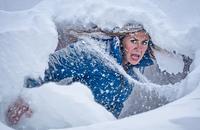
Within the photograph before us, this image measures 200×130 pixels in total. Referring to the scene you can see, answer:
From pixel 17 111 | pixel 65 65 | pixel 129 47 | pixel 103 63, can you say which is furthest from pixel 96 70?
pixel 17 111

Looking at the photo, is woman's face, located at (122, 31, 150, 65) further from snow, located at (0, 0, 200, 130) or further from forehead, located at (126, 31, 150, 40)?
snow, located at (0, 0, 200, 130)

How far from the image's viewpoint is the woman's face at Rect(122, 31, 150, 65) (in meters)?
2.99

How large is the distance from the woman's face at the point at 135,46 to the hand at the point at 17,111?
116cm

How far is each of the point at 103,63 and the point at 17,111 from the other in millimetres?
937

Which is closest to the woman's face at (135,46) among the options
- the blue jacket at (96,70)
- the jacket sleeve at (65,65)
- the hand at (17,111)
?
the blue jacket at (96,70)

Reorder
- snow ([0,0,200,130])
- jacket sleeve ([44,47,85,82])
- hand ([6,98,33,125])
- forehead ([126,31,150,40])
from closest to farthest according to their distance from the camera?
snow ([0,0,200,130]) < hand ([6,98,33,125]) < jacket sleeve ([44,47,85,82]) < forehead ([126,31,150,40])

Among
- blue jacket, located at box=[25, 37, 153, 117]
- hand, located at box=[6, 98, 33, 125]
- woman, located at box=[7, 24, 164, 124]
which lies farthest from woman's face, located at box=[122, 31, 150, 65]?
hand, located at box=[6, 98, 33, 125]

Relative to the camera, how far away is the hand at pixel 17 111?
2.17 metres

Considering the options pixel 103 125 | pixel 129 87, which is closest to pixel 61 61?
pixel 129 87

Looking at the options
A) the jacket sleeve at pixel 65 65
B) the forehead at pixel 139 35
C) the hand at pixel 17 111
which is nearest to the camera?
the hand at pixel 17 111

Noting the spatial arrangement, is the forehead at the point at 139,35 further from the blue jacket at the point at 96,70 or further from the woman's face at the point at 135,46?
the blue jacket at the point at 96,70

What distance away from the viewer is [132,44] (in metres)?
3.03

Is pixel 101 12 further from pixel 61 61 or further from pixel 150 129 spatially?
pixel 150 129

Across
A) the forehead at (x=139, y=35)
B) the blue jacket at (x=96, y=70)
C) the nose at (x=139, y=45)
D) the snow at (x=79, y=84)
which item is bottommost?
the blue jacket at (x=96, y=70)
